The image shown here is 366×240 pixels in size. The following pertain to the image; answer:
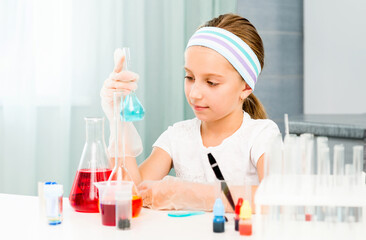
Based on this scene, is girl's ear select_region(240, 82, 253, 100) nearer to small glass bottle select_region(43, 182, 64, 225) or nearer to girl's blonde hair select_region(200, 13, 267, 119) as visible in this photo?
girl's blonde hair select_region(200, 13, 267, 119)

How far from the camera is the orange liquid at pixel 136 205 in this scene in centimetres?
113

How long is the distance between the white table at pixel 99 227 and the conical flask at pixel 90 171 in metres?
0.03

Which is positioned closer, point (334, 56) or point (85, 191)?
point (85, 191)

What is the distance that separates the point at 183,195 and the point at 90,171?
8.9 inches

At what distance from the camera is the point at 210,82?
1.51m

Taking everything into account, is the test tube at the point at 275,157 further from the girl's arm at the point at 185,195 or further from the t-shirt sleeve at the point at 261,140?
the t-shirt sleeve at the point at 261,140

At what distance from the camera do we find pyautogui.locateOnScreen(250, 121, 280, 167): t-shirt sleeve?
1.58 m

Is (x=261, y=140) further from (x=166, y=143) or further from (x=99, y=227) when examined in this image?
(x=99, y=227)

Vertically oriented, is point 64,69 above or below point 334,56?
below

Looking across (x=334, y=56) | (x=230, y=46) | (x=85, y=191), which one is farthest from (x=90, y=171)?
(x=334, y=56)

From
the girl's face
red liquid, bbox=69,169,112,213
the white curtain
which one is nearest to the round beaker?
red liquid, bbox=69,169,112,213

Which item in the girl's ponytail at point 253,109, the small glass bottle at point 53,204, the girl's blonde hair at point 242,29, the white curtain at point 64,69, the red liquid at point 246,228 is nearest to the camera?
the red liquid at point 246,228

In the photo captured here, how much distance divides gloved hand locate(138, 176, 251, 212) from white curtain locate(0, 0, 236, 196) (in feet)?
4.17

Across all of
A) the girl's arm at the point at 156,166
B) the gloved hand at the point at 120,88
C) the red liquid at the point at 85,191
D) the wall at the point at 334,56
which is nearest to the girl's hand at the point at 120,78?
the gloved hand at the point at 120,88
